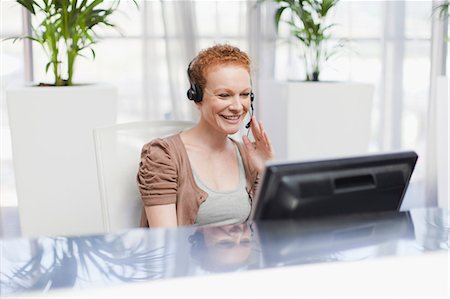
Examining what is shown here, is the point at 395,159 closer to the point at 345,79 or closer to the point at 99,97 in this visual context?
the point at 99,97

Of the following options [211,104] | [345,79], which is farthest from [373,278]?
[345,79]

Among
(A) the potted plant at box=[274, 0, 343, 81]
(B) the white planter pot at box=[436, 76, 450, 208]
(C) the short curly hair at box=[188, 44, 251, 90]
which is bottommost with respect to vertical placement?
(B) the white planter pot at box=[436, 76, 450, 208]

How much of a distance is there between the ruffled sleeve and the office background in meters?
1.80

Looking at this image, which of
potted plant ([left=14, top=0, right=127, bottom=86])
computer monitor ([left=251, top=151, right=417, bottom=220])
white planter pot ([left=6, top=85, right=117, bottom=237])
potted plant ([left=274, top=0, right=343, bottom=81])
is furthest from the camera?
potted plant ([left=274, top=0, right=343, bottom=81])

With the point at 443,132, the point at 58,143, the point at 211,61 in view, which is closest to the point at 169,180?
the point at 211,61

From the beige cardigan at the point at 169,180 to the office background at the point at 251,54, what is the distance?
1790 millimetres

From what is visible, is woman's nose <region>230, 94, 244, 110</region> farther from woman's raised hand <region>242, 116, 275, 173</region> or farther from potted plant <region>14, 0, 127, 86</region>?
potted plant <region>14, 0, 127, 86</region>

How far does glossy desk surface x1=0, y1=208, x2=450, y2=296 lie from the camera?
2.44 feet

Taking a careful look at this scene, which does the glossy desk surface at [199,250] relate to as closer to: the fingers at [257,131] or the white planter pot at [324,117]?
the fingers at [257,131]

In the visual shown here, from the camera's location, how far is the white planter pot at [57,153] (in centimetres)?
273

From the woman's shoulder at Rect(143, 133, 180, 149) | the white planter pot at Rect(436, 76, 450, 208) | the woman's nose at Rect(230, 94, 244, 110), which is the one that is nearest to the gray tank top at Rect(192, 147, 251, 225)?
the woman's shoulder at Rect(143, 133, 180, 149)

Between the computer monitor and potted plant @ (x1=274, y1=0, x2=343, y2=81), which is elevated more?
potted plant @ (x1=274, y1=0, x2=343, y2=81)

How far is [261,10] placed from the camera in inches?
153

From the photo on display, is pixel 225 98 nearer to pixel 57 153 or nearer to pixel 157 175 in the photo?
pixel 157 175
